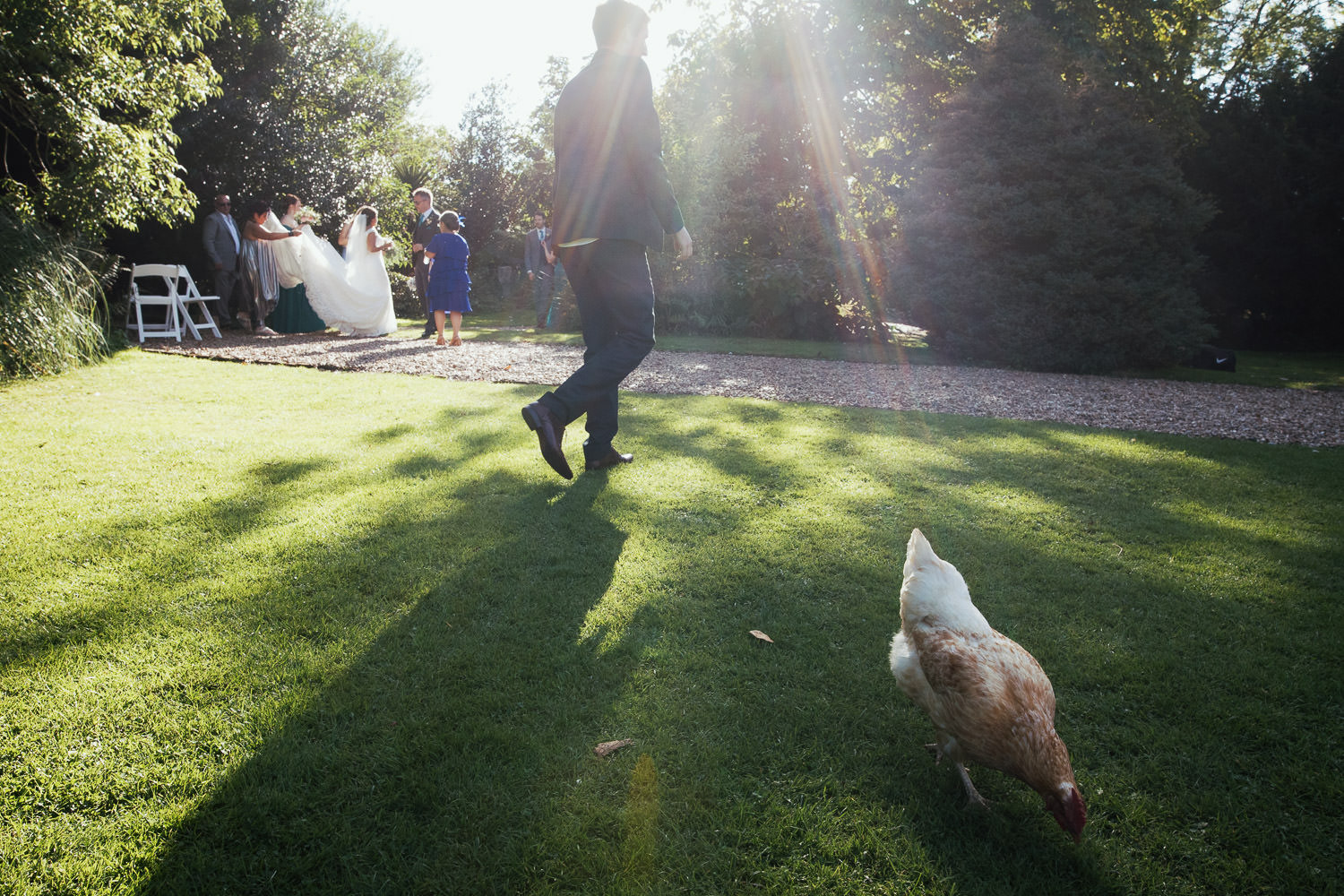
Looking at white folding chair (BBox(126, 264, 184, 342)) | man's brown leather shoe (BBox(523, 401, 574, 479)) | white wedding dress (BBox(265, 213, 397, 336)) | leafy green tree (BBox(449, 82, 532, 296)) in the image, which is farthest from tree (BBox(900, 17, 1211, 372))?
leafy green tree (BBox(449, 82, 532, 296))

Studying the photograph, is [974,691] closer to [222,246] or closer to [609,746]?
[609,746]

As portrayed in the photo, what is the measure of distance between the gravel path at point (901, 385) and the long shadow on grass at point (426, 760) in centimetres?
514

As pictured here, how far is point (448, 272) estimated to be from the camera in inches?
421

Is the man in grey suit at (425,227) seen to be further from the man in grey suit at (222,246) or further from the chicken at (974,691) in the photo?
the chicken at (974,691)

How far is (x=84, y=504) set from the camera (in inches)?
137

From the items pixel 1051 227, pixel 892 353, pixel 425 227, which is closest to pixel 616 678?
pixel 1051 227

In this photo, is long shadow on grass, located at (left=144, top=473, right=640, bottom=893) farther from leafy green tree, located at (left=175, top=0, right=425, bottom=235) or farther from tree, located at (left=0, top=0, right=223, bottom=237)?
leafy green tree, located at (left=175, top=0, right=425, bottom=235)

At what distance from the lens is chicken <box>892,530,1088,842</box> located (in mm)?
1783

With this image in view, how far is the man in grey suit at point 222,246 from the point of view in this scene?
11594 millimetres

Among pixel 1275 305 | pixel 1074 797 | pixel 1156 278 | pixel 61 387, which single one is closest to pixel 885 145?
pixel 1156 278

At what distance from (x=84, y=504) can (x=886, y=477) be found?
4.36m

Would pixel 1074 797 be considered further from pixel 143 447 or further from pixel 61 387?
pixel 61 387

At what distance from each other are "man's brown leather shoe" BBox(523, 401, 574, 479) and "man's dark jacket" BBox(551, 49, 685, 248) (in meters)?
0.93

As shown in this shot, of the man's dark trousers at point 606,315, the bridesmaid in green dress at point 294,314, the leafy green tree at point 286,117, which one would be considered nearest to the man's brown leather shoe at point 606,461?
Result: the man's dark trousers at point 606,315
